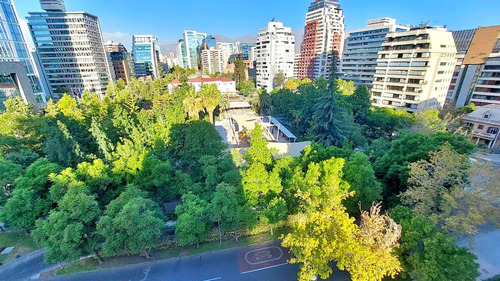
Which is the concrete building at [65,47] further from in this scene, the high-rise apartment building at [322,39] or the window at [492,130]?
the window at [492,130]

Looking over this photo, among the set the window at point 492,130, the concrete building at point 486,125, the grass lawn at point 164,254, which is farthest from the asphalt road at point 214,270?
the window at point 492,130

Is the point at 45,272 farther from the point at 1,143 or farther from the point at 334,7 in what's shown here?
the point at 334,7

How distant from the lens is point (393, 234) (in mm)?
10141

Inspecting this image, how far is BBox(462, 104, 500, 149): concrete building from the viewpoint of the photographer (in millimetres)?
31984

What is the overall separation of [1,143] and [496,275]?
4345 centimetres

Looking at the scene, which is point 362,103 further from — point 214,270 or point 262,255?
point 214,270

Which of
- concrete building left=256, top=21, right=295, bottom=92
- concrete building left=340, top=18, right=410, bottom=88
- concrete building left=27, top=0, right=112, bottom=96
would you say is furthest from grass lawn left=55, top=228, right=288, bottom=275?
concrete building left=27, top=0, right=112, bottom=96

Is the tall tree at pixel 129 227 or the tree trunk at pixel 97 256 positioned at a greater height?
the tall tree at pixel 129 227

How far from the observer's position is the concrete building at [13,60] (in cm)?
3105

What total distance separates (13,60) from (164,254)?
48.4m

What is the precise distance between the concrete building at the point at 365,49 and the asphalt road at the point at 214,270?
202 feet

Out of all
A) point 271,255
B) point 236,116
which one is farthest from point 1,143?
point 236,116

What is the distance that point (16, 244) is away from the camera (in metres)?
17.2

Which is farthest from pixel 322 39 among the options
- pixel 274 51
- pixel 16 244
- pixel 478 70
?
pixel 16 244
